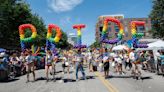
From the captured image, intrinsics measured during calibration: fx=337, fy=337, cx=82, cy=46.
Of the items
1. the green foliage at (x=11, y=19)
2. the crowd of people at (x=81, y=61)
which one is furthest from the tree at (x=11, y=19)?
the crowd of people at (x=81, y=61)

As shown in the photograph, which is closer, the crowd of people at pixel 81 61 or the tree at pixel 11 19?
the crowd of people at pixel 81 61

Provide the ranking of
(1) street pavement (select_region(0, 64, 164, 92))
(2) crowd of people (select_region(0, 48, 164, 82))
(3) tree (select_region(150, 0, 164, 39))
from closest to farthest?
1. (1) street pavement (select_region(0, 64, 164, 92))
2. (2) crowd of people (select_region(0, 48, 164, 82))
3. (3) tree (select_region(150, 0, 164, 39))

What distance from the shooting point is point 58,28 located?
69.2 ft

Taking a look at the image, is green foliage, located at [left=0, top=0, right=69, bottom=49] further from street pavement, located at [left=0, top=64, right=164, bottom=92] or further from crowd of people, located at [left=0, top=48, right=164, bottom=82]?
street pavement, located at [left=0, top=64, right=164, bottom=92]

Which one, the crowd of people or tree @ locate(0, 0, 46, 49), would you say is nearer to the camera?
the crowd of people

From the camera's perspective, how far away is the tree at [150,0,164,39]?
43.5 meters

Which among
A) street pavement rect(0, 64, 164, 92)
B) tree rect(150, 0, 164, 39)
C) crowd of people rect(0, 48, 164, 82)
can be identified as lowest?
street pavement rect(0, 64, 164, 92)

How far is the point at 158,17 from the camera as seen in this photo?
43.7 meters

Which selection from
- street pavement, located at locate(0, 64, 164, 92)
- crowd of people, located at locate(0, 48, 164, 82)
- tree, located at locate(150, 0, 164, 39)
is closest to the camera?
street pavement, located at locate(0, 64, 164, 92)

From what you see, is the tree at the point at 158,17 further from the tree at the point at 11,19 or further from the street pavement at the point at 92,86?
the street pavement at the point at 92,86

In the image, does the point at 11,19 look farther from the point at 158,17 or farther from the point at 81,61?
the point at 81,61

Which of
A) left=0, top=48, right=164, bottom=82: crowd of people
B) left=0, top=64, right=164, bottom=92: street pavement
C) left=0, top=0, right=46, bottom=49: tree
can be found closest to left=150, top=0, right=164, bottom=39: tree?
left=0, top=48, right=164, bottom=82: crowd of people

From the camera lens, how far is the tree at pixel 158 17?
43.5 metres

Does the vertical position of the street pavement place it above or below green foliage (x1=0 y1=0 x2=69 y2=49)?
below
